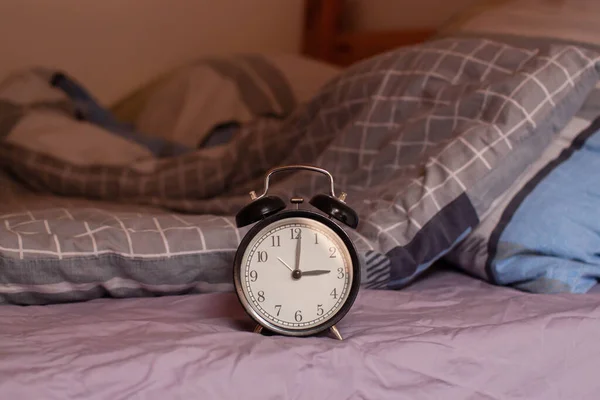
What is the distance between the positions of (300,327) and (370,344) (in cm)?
8

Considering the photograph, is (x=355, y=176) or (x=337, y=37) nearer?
(x=355, y=176)

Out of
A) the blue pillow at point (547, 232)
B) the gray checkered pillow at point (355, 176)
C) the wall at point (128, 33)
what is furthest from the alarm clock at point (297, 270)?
the wall at point (128, 33)

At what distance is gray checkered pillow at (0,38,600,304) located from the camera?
33.4 inches

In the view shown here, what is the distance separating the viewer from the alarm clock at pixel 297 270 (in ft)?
2.45

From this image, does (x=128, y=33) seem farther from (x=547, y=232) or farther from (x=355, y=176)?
(x=547, y=232)

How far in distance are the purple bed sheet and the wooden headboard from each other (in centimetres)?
135

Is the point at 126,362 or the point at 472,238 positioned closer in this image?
the point at 126,362

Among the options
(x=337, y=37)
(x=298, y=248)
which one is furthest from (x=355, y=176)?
(x=337, y=37)

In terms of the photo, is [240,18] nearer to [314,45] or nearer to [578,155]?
[314,45]

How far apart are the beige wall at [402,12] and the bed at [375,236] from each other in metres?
0.61

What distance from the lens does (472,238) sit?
1.00m

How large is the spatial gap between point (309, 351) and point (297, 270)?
0.09 metres

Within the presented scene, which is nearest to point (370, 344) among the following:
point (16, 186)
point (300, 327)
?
point (300, 327)

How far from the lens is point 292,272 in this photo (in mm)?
750
